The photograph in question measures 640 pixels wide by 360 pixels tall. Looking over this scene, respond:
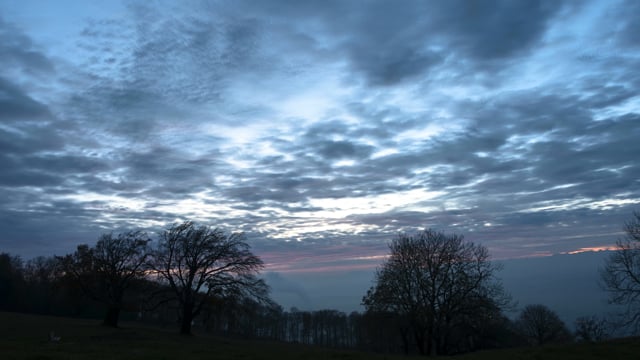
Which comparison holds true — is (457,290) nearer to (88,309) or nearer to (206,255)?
(206,255)

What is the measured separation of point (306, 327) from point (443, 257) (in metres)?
93.1

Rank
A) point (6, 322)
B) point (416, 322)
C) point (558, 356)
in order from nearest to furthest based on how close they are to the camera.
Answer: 1. point (558, 356)
2. point (416, 322)
3. point (6, 322)

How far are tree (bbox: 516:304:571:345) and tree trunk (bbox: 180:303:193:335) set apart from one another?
5939 cm

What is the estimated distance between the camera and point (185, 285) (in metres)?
61.5

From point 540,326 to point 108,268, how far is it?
2928 inches

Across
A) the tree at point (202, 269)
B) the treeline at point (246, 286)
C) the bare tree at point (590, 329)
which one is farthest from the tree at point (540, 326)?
the tree at point (202, 269)

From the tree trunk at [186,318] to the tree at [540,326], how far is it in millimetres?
59392

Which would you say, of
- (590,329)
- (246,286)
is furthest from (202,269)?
(590,329)

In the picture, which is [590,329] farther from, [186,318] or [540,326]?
[186,318]

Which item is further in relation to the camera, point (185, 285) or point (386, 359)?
point (185, 285)

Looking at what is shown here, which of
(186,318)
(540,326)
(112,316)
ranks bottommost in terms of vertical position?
(540,326)

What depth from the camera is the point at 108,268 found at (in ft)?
218

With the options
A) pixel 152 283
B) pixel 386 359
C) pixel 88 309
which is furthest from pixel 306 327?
pixel 386 359

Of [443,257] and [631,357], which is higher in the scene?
[443,257]
